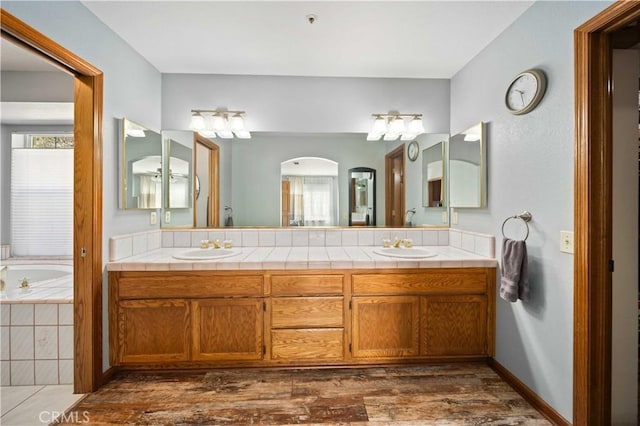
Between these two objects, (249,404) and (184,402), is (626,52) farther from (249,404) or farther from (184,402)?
(184,402)

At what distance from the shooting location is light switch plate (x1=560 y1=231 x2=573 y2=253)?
5.10ft

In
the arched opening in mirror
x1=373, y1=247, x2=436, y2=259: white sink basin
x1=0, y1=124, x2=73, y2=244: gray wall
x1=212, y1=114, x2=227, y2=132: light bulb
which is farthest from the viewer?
x1=0, y1=124, x2=73, y2=244: gray wall

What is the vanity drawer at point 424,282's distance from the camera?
2.16 metres

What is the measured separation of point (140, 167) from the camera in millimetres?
2432

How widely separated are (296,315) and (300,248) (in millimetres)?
695

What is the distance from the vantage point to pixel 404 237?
9.25 ft

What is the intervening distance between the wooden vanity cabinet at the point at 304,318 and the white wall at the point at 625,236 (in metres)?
1.46

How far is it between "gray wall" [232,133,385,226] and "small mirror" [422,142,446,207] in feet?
1.97

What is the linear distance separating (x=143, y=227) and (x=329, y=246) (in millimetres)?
1556

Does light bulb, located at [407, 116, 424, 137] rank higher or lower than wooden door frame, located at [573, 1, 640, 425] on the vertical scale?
higher

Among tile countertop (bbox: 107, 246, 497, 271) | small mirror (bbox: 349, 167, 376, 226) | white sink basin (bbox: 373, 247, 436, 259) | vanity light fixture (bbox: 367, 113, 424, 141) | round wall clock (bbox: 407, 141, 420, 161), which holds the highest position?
vanity light fixture (bbox: 367, 113, 424, 141)

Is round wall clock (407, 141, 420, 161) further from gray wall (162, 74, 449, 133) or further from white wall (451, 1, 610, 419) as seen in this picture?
white wall (451, 1, 610, 419)

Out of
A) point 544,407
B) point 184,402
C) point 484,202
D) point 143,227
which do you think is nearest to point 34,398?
point 184,402

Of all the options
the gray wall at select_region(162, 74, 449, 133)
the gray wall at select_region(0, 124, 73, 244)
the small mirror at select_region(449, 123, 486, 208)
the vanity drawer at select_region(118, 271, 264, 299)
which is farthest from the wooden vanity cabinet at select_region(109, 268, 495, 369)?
the gray wall at select_region(0, 124, 73, 244)
